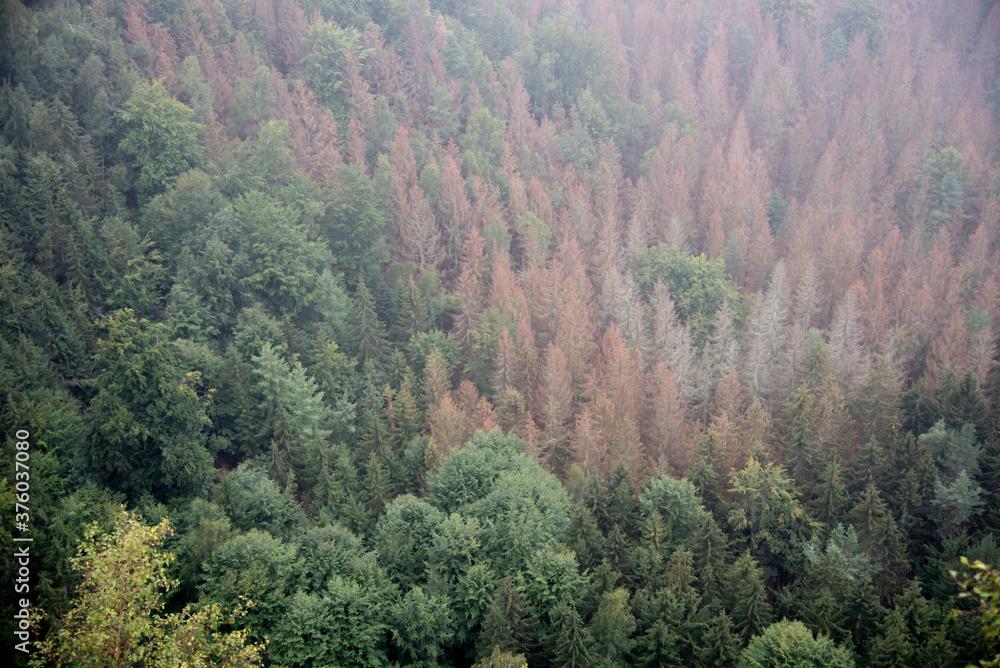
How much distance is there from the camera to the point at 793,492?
178 feet

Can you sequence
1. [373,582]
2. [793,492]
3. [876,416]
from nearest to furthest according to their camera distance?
[373,582]
[793,492]
[876,416]

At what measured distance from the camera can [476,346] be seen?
224ft

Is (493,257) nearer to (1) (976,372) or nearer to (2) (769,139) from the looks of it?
(1) (976,372)

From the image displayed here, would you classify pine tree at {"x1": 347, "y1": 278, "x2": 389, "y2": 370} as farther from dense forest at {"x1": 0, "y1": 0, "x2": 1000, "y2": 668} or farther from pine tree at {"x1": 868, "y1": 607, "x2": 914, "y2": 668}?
pine tree at {"x1": 868, "y1": 607, "x2": 914, "y2": 668}

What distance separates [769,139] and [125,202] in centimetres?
9364

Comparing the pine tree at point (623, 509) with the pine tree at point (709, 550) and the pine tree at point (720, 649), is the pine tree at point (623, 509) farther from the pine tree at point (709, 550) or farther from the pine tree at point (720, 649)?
the pine tree at point (720, 649)

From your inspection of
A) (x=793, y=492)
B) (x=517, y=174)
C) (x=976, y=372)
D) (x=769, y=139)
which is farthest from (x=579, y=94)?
(x=793, y=492)

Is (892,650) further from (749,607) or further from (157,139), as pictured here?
(157,139)

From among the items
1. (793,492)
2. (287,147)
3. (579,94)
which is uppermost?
(579,94)

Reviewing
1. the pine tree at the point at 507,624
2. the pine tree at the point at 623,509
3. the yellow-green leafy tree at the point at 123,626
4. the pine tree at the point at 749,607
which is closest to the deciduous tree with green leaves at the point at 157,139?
the pine tree at the point at 623,509

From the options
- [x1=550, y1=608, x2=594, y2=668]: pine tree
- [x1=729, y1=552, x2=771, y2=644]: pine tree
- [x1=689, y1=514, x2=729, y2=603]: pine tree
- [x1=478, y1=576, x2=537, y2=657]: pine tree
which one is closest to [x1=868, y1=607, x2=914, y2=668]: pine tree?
[x1=729, y1=552, x2=771, y2=644]: pine tree

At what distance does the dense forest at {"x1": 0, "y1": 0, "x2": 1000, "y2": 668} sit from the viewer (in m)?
38.2

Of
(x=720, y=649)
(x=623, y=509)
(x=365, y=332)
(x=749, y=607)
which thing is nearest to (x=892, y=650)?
(x=749, y=607)

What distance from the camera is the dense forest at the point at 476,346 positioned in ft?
125
